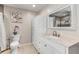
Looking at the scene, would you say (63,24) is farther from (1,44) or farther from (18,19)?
(1,44)

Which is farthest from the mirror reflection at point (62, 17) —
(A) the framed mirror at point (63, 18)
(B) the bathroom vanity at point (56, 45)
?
(B) the bathroom vanity at point (56, 45)

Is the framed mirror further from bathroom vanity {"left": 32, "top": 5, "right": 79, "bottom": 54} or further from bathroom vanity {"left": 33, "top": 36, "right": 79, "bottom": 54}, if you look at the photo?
bathroom vanity {"left": 33, "top": 36, "right": 79, "bottom": 54}

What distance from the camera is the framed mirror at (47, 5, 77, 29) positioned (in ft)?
5.02

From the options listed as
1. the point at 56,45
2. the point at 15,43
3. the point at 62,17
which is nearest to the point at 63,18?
the point at 62,17

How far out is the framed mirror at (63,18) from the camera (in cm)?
153

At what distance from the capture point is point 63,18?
1.64 m

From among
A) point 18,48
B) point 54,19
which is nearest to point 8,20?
point 18,48

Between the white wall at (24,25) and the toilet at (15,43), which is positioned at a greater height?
the white wall at (24,25)

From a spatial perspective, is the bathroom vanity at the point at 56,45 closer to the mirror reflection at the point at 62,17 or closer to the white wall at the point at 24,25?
the white wall at the point at 24,25

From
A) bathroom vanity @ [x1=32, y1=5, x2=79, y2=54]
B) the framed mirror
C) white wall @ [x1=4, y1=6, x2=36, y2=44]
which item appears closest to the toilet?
white wall @ [x1=4, y1=6, x2=36, y2=44]

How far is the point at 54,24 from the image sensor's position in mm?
1763

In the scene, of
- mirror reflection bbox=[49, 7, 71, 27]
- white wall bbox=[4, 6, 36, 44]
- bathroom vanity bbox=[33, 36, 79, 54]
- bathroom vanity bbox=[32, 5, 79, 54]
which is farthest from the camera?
mirror reflection bbox=[49, 7, 71, 27]

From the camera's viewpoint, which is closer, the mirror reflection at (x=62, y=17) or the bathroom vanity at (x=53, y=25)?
the bathroom vanity at (x=53, y=25)

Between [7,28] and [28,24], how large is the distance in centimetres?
34
